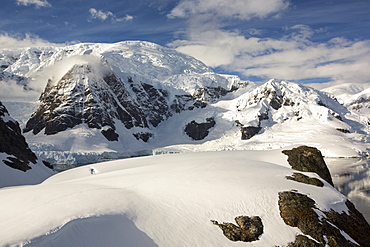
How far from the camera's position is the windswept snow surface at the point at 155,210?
11016mm

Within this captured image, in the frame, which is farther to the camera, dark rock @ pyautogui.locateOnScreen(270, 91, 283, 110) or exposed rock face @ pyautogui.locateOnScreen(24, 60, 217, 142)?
dark rock @ pyautogui.locateOnScreen(270, 91, 283, 110)

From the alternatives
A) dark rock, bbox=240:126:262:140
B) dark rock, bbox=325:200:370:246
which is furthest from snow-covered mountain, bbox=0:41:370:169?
dark rock, bbox=325:200:370:246

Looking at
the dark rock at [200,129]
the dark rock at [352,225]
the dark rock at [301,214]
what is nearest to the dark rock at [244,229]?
the dark rock at [301,214]

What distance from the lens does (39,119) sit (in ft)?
517

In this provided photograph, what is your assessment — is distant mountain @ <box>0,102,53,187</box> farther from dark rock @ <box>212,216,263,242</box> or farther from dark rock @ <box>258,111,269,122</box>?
dark rock @ <box>258,111,269,122</box>

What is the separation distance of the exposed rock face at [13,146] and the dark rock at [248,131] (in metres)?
124

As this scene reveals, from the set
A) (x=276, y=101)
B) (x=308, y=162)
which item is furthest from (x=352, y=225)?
(x=276, y=101)

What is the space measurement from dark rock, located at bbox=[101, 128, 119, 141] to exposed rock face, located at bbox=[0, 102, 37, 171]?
89411mm

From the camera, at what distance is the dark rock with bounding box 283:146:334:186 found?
25.6m

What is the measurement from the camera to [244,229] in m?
13.8

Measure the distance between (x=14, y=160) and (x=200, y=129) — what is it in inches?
5584

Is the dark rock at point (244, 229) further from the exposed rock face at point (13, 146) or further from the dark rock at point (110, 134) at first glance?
the dark rock at point (110, 134)

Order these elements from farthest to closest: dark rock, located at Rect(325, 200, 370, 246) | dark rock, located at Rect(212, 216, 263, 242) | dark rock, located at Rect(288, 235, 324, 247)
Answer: dark rock, located at Rect(325, 200, 370, 246)
dark rock, located at Rect(212, 216, 263, 242)
dark rock, located at Rect(288, 235, 324, 247)

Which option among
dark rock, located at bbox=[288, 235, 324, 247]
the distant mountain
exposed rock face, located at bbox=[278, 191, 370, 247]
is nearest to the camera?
dark rock, located at bbox=[288, 235, 324, 247]
